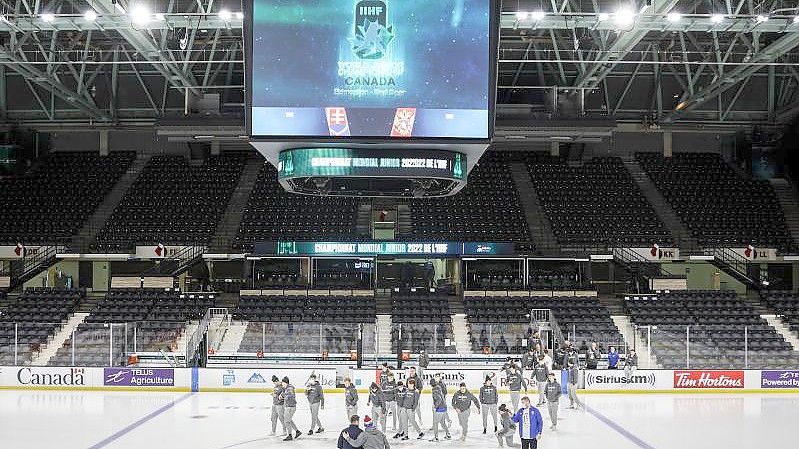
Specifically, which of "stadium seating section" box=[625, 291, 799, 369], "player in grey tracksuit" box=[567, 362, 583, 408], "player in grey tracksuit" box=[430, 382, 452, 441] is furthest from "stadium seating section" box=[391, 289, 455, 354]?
"player in grey tracksuit" box=[430, 382, 452, 441]

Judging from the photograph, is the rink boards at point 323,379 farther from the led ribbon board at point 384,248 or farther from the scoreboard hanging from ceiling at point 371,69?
the led ribbon board at point 384,248

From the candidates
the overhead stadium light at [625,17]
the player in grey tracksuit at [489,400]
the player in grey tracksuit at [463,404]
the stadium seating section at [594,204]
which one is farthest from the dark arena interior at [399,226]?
the overhead stadium light at [625,17]

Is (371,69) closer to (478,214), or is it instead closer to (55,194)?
(478,214)

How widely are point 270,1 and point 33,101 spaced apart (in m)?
30.5

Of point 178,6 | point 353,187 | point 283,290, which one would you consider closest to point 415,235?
point 283,290

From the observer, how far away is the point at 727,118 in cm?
4725

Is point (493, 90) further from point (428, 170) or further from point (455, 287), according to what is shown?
point (455, 287)

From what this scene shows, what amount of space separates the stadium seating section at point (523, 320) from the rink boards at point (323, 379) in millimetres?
2306

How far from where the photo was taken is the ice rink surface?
1948 centimetres

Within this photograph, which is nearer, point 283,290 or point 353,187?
point 353,187

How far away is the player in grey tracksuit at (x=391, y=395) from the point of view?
20.4 m

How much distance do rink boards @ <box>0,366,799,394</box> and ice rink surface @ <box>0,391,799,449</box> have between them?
703mm

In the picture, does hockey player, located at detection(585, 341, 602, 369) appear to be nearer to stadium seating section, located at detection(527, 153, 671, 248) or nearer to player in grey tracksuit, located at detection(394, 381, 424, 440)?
player in grey tracksuit, located at detection(394, 381, 424, 440)

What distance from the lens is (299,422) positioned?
2211 cm
